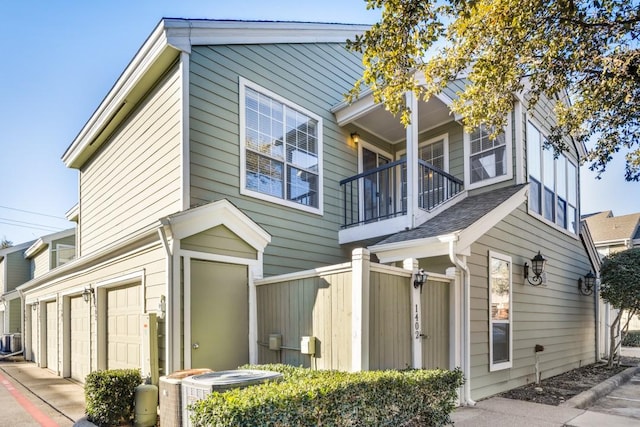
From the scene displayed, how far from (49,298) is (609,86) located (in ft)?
40.9

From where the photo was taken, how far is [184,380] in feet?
13.5

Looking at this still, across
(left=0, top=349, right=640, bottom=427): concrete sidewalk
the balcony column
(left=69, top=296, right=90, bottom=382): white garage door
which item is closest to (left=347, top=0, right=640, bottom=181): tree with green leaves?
the balcony column

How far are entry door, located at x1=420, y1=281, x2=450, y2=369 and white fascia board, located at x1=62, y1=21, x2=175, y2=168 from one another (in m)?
5.25

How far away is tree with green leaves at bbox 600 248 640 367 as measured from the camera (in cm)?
1023

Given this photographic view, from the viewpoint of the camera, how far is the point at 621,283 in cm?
1041

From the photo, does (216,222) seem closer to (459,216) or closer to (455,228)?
(455,228)

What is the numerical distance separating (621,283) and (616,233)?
12375 mm

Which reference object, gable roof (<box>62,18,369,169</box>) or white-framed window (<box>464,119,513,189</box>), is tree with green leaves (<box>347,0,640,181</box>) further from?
gable roof (<box>62,18,369,169</box>)

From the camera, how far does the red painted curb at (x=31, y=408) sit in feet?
19.1

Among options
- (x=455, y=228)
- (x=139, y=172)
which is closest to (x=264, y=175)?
(x=139, y=172)

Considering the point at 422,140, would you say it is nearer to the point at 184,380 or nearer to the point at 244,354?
the point at 244,354

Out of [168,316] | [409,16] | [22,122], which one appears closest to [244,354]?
[168,316]

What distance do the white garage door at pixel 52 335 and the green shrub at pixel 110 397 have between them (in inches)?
247

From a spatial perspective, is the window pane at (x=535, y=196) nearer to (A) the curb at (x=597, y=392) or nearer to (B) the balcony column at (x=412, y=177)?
(B) the balcony column at (x=412, y=177)
